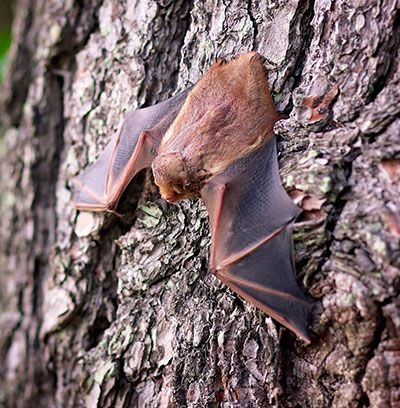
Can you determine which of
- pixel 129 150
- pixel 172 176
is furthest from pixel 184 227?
pixel 129 150

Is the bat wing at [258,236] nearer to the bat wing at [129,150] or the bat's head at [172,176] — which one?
the bat's head at [172,176]

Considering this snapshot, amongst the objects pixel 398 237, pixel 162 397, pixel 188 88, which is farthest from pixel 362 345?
pixel 188 88

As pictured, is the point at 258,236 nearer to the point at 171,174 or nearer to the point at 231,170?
the point at 231,170

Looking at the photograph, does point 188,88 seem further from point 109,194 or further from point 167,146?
point 109,194

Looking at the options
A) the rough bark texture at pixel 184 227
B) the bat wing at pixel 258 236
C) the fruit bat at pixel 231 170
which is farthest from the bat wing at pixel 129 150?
the bat wing at pixel 258 236

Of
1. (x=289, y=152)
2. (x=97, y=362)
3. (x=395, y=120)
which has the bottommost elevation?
(x=97, y=362)
